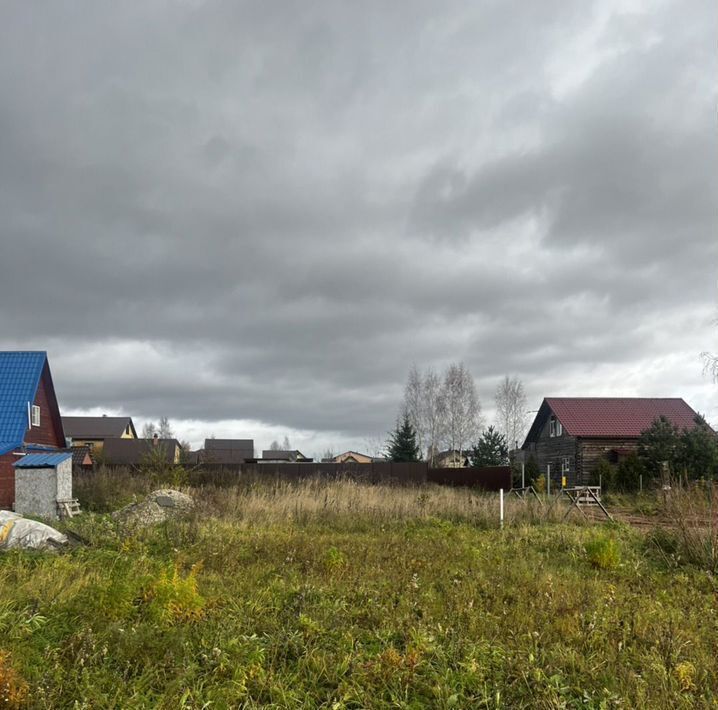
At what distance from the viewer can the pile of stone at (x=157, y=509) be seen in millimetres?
10787

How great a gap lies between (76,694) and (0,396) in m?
17.4

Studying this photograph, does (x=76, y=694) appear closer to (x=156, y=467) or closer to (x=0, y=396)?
(x=156, y=467)

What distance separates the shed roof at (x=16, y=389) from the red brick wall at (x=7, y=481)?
31 centimetres

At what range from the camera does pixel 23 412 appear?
59.6ft

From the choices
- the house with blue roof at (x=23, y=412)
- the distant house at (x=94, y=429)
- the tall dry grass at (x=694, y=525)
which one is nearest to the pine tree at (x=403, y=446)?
the house with blue roof at (x=23, y=412)

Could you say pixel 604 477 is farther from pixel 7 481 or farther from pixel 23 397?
pixel 23 397

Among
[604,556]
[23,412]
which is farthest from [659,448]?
[23,412]

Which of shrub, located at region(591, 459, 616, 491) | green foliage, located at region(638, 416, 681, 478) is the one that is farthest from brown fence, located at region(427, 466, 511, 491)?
green foliage, located at region(638, 416, 681, 478)

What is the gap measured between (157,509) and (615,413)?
23.3 meters

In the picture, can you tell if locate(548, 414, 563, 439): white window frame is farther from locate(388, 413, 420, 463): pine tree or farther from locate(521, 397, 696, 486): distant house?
locate(388, 413, 420, 463): pine tree

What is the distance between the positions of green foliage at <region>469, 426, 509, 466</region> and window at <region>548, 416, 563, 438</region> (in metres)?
3.06

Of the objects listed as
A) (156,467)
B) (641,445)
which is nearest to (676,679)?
(156,467)

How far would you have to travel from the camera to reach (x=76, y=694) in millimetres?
3789

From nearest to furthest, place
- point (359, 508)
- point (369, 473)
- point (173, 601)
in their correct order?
1. point (173, 601)
2. point (359, 508)
3. point (369, 473)
